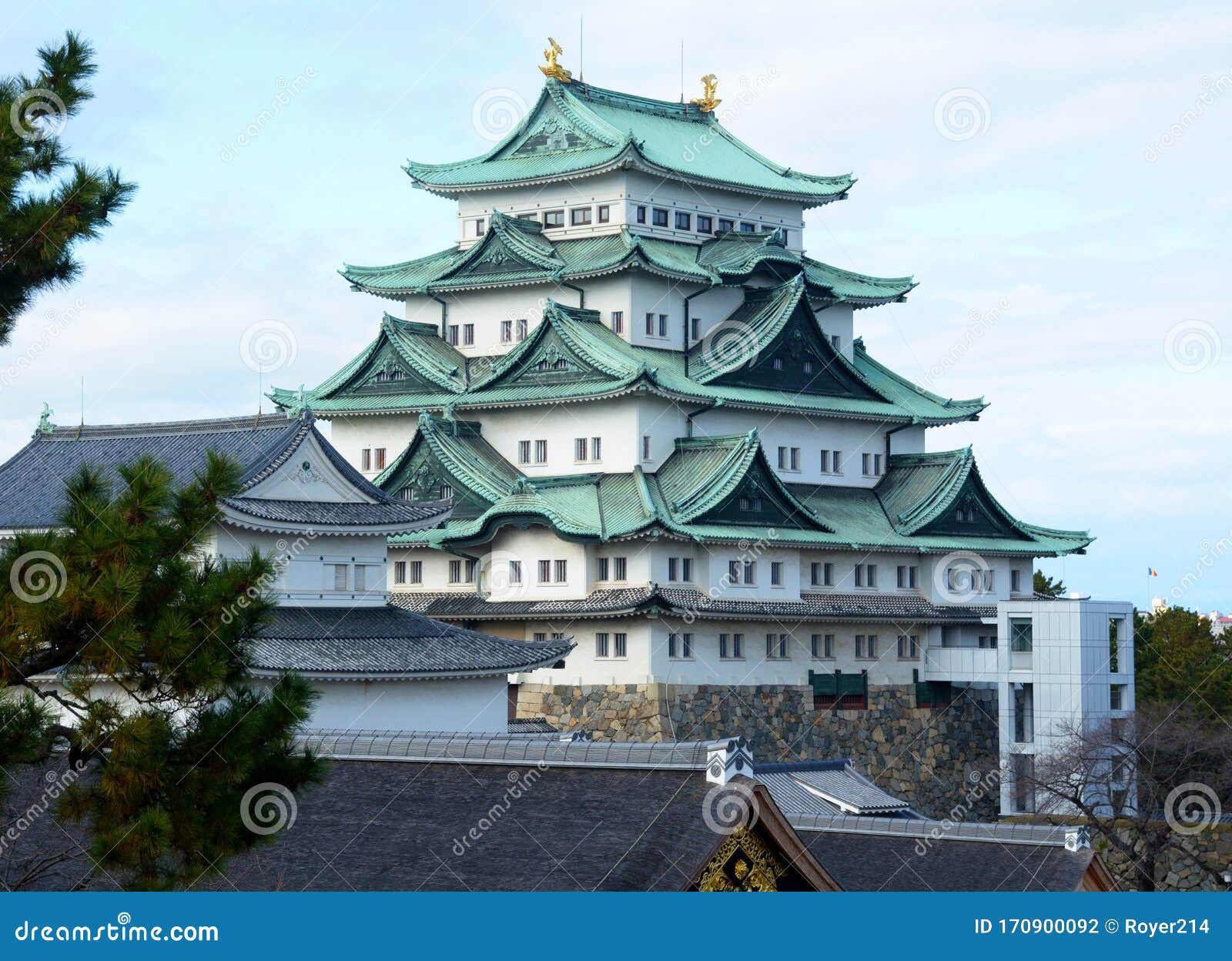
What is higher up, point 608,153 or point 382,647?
point 608,153

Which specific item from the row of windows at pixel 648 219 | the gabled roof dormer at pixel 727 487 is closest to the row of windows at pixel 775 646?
the gabled roof dormer at pixel 727 487

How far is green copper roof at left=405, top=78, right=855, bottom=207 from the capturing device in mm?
60375

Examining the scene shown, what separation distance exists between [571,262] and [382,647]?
66.9 feet

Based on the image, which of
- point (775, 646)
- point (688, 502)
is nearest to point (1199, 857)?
point (775, 646)

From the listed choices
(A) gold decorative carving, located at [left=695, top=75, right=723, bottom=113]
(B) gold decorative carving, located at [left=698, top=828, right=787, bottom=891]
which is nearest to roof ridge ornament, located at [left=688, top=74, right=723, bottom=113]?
(A) gold decorative carving, located at [left=695, top=75, right=723, bottom=113]

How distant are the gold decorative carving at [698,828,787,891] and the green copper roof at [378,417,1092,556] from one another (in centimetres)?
3201

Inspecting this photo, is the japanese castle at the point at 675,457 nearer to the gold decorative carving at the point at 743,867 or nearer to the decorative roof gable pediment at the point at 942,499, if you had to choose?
the decorative roof gable pediment at the point at 942,499

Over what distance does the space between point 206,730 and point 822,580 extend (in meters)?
40.6

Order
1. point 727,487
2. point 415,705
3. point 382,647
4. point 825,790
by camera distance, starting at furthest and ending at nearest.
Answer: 1. point 727,487
2. point 415,705
3. point 382,647
4. point 825,790

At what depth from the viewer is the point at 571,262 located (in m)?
58.9

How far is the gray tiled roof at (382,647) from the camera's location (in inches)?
1578

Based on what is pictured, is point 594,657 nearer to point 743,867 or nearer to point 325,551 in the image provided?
point 325,551

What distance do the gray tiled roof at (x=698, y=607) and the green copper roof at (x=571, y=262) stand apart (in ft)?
33.9

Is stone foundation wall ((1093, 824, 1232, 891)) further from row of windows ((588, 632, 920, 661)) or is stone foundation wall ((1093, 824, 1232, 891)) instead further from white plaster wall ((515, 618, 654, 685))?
white plaster wall ((515, 618, 654, 685))
